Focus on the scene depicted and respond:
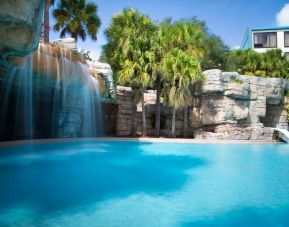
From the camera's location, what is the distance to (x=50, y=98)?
15.1 meters

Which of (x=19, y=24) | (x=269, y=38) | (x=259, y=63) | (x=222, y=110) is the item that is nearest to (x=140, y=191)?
(x=19, y=24)

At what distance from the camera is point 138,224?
3.86 m

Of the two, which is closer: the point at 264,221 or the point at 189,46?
the point at 264,221

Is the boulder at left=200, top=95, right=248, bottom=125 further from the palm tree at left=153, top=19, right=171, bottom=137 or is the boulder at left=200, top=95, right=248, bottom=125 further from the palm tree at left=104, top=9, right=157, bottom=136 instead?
the palm tree at left=104, top=9, right=157, bottom=136

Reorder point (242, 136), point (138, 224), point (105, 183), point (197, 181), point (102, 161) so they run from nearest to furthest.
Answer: point (138, 224)
point (105, 183)
point (197, 181)
point (102, 161)
point (242, 136)

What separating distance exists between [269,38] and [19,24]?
34.3m

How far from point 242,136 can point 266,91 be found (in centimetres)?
370

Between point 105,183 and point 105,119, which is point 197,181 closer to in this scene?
point 105,183

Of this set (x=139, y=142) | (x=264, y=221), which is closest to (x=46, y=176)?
(x=264, y=221)

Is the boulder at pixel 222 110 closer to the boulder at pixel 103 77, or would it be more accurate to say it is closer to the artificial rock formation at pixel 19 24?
the boulder at pixel 103 77

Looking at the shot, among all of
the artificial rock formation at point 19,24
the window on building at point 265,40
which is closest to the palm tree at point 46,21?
the artificial rock formation at point 19,24

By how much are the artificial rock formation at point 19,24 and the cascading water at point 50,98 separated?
558cm

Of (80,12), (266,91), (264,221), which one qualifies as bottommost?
(264,221)

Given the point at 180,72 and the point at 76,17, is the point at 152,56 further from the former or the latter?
the point at 76,17
